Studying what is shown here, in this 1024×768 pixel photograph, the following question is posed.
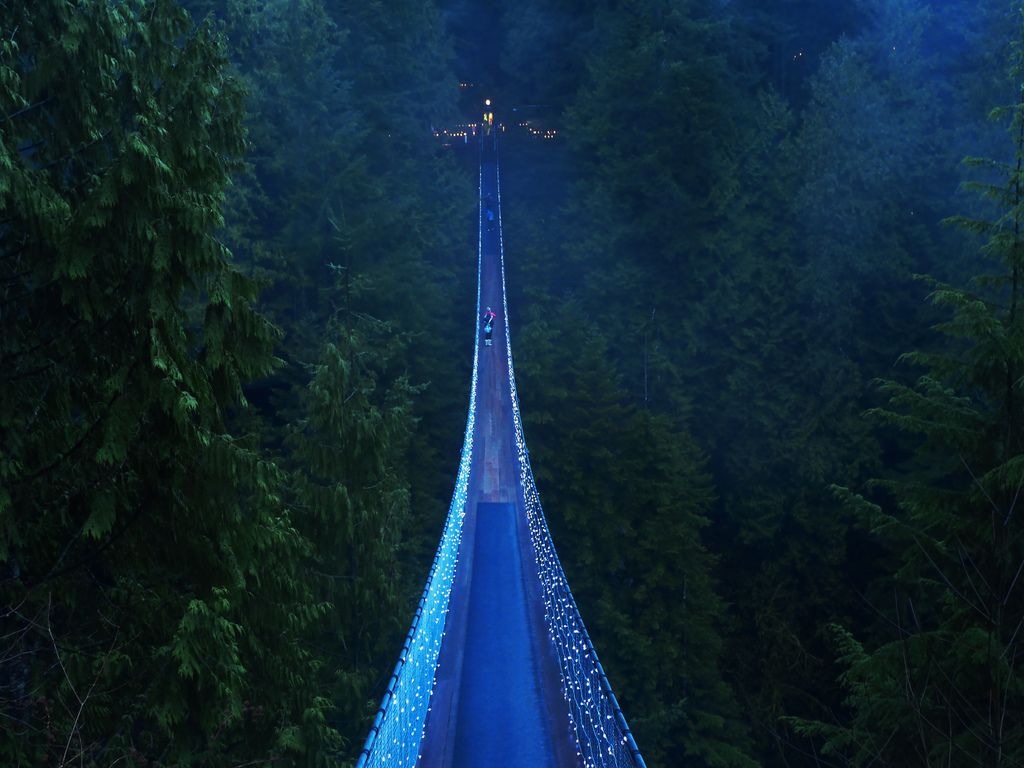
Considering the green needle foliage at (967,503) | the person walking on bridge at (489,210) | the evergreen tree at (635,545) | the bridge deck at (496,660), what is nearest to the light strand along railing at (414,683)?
the bridge deck at (496,660)

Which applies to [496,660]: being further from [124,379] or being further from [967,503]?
[124,379]

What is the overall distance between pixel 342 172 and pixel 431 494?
7.88 metres

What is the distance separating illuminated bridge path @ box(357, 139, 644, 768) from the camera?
257 inches

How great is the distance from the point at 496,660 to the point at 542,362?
1215 cm

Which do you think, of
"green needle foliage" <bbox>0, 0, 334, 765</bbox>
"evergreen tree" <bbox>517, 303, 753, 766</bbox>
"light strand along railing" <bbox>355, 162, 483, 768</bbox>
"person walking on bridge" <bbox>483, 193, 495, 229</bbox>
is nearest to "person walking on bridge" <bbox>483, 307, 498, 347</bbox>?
"evergreen tree" <bbox>517, 303, 753, 766</bbox>

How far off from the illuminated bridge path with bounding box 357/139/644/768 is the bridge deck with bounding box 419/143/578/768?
0.04ft

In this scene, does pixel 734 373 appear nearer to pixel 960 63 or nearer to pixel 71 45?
pixel 960 63

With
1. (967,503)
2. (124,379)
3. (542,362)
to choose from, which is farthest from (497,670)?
(542,362)

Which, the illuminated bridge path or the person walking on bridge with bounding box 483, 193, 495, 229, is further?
the person walking on bridge with bounding box 483, 193, 495, 229

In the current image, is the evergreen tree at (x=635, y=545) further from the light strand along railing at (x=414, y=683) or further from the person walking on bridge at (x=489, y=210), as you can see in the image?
the person walking on bridge at (x=489, y=210)

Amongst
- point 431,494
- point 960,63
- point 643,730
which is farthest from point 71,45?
point 960,63

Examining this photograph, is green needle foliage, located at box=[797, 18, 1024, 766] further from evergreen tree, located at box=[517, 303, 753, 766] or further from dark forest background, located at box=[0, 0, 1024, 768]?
evergreen tree, located at box=[517, 303, 753, 766]

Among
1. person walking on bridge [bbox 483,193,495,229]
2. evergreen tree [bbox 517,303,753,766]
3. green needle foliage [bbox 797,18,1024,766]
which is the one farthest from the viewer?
person walking on bridge [bbox 483,193,495,229]

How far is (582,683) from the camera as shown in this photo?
24.7 feet
